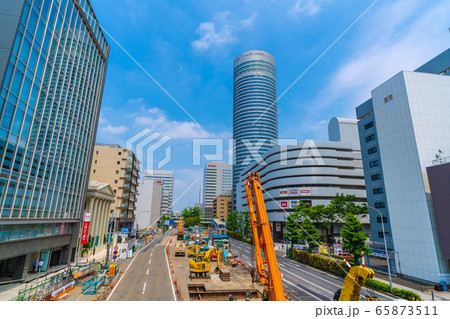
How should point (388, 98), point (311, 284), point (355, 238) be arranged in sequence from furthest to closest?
point (388, 98), point (355, 238), point (311, 284)

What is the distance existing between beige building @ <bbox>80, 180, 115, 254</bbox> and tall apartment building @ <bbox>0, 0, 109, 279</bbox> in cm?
675

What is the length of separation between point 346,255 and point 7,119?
2423 inches

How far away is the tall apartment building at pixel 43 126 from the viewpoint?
21.8 metres

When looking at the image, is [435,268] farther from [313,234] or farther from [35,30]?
[35,30]

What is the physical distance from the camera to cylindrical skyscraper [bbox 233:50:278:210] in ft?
578

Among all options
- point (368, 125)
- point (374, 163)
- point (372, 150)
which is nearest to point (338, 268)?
point (374, 163)

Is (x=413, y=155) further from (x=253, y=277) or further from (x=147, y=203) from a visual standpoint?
(x=147, y=203)

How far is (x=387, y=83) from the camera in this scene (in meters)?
39.3

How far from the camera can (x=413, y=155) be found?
3403cm

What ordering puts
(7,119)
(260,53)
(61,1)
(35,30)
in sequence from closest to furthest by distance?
(7,119), (35,30), (61,1), (260,53)

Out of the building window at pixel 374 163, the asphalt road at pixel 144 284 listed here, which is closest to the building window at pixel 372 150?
the building window at pixel 374 163

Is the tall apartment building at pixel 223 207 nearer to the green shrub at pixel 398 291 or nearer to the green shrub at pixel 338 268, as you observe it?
the green shrub at pixel 338 268

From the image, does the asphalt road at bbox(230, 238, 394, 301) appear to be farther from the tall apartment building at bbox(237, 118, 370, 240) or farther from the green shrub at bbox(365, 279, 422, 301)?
the tall apartment building at bbox(237, 118, 370, 240)

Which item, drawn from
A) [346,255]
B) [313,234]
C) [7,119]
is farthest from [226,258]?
[7,119]
